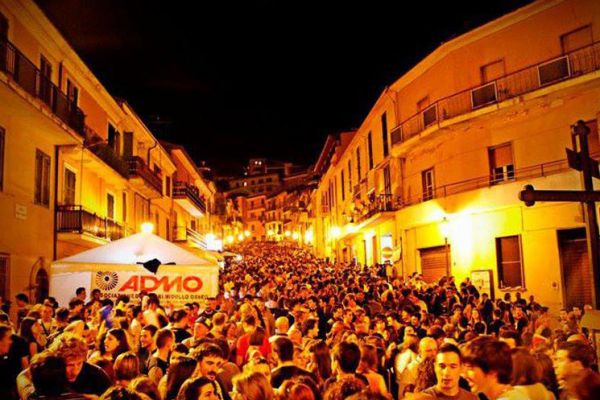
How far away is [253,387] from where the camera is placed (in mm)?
4348

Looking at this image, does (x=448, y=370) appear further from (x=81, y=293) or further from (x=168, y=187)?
(x=168, y=187)

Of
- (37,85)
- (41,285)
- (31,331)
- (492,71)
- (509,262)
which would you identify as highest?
(492,71)

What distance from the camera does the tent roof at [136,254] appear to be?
11969mm

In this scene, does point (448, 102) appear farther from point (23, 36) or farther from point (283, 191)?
point (283, 191)

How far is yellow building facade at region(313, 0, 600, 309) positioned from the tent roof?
12010 millimetres

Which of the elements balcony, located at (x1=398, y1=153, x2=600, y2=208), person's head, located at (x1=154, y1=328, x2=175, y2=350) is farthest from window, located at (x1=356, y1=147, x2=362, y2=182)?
person's head, located at (x1=154, y1=328, x2=175, y2=350)

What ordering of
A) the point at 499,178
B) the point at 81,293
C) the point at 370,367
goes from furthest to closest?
the point at 499,178 → the point at 81,293 → the point at 370,367

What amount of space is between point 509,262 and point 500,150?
429 cm

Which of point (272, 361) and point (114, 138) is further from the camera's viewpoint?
point (114, 138)

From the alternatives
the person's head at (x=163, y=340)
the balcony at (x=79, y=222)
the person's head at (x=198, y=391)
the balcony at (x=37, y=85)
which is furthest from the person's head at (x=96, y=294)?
the balcony at (x=79, y=222)

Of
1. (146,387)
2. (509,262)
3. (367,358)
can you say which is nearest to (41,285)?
(367,358)

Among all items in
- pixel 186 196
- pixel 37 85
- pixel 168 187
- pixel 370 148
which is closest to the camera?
pixel 37 85

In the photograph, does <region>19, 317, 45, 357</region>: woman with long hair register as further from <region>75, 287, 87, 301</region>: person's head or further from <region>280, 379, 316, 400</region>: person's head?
<region>280, 379, 316, 400</region>: person's head

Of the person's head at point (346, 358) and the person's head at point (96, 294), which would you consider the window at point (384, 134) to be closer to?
the person's head at point (96, 294)
